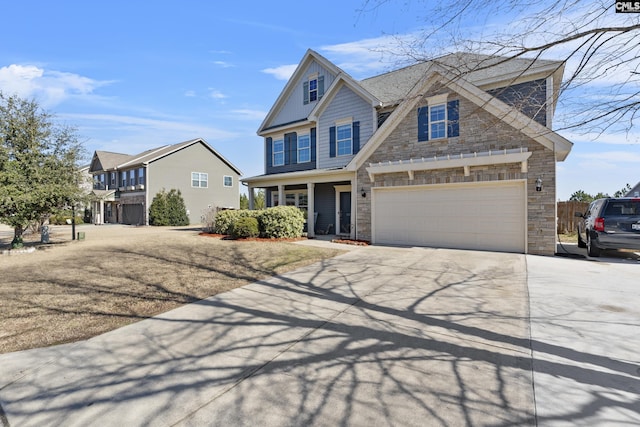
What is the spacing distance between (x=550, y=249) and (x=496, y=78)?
702 cm

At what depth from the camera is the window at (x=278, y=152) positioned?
18.8 meters

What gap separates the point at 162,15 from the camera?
9805 mm

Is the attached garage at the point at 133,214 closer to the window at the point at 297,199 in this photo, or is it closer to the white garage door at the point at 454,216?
the window at the point at 297,199

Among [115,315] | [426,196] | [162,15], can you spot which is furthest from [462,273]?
[162,15]

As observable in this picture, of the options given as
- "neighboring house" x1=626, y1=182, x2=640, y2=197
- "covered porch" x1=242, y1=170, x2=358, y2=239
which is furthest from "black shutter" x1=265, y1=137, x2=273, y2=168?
"neighboring house" x1=626, y1=182, x2=640, y2=197

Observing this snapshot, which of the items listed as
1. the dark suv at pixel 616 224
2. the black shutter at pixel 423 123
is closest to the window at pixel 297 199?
the black shutter at pixel 423 123

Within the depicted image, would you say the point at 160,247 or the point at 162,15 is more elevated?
the point at 162,15

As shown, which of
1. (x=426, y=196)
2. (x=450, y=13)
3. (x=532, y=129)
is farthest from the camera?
(x=426, y=196)

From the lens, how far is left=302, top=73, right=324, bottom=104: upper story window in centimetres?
1745

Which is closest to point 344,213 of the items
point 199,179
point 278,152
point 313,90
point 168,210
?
point 278,152

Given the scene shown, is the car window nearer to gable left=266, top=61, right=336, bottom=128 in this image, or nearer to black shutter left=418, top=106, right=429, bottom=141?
black shutter left=418, top=106, right=429, bottom=141

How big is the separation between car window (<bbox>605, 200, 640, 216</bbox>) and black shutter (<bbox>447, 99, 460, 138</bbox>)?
4845 mm

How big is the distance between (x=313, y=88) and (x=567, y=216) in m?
15.1

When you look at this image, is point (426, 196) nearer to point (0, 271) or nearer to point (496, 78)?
point (496, 78)
